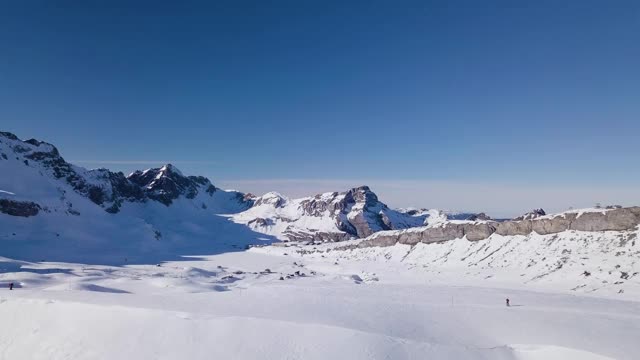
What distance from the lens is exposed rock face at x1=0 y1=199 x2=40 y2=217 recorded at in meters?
104

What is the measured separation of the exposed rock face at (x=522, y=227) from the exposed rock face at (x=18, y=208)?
3658 inches

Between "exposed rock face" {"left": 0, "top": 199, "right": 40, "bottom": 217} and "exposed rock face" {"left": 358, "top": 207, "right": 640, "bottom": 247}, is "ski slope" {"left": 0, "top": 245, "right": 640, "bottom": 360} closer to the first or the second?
"exposed rock face" {"left": 358, "top": 207, "right": 640, "bottom": 247}

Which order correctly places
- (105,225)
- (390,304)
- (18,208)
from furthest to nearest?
(105,225) → (18,208) → (390,304)

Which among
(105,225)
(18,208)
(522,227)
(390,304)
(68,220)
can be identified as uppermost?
(18,208)

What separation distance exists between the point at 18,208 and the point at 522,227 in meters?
120

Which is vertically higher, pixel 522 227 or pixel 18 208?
pixel 18 208

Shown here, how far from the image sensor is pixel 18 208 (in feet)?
349

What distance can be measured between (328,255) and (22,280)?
6896cm

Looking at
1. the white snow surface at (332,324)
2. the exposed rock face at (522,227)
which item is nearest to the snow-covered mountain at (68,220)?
the exposed rock face at (522,227)

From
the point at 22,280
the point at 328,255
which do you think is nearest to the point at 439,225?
the point at 328,255

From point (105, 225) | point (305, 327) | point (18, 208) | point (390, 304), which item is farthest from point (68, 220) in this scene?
point (305, 327)

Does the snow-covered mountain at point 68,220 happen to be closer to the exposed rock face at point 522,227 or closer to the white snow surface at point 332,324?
the exposed rock face at point 522,227

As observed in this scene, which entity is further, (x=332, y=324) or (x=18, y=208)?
(x=18, y=208)

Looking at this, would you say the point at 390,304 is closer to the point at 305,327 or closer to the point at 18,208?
the point at 305,327
